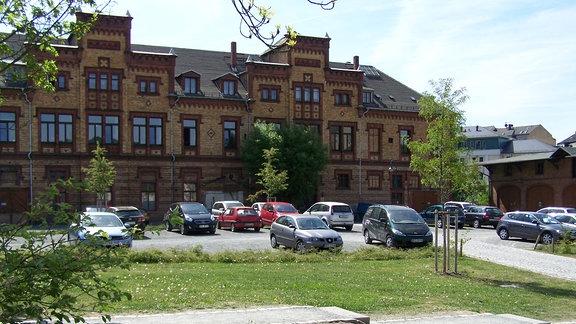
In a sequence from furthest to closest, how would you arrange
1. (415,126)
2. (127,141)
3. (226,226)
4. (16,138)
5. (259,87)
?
(415,126) → (259,87) → (127,141) → (16,138) → (226,226)

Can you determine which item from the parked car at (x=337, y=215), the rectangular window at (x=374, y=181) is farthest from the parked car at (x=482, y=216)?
the rectangular window at (x=374, y=181)

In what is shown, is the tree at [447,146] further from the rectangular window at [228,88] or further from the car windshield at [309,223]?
the rectangular window at [228,88]

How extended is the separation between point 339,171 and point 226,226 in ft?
59.1

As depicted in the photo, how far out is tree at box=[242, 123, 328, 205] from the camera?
47312 mm

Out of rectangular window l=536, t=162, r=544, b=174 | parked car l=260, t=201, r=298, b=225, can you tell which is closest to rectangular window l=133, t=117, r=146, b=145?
parked car l=260, t=201, r=298, b=225

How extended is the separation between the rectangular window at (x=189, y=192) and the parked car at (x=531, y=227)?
23.8 metres

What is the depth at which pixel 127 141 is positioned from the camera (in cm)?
4612

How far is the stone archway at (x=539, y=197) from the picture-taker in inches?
2071

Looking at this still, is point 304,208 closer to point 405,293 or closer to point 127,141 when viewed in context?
point 127,141

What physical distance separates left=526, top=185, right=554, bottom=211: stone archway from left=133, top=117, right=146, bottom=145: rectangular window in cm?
3233

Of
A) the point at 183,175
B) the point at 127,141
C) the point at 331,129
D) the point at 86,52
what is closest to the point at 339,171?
the point at 331,129

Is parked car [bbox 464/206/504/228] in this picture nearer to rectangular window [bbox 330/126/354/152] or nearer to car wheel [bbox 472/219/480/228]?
car wheel [bbox 472/219/480/228]

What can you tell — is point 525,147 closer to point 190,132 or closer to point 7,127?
point 190,132

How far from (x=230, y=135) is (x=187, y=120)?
3.69m
